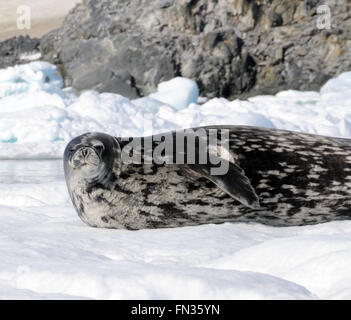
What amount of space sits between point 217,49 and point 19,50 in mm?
15998

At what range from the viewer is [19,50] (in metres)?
37.5

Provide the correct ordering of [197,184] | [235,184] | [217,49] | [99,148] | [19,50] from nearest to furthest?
1. [235,184]
2. [197,184]
3. [99,148]
4. [217,49]
5. [19,50]

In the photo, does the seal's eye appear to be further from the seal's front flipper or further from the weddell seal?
the seal's front flipper

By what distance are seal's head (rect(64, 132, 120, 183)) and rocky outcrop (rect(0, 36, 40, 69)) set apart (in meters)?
34.3

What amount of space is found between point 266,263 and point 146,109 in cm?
1234

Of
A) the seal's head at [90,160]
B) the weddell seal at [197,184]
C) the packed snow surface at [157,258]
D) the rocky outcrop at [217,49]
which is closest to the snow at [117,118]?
the packed snow surface at [157,258]

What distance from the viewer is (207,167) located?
9.91ft

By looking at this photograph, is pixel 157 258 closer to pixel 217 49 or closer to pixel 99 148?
pixel 99 148

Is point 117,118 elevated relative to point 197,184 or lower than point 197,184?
lower

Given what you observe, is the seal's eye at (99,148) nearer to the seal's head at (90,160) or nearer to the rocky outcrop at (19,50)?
the seal's head at (90,160)

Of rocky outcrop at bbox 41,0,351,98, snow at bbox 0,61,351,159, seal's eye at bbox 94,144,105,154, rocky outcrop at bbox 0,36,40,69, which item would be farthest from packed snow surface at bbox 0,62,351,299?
rocky outcrop at bbox 0,36,40,69

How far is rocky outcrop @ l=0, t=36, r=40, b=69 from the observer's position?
3634 cm

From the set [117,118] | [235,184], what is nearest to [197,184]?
[235,184]
